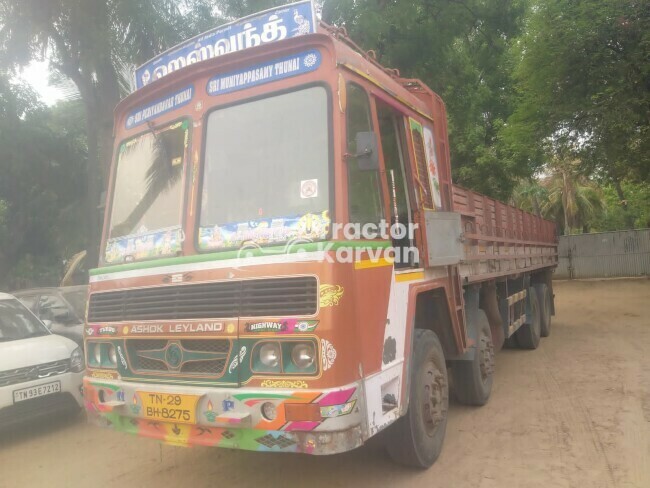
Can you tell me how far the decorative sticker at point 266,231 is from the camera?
3.16 meters

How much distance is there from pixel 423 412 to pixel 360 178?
1.82 m

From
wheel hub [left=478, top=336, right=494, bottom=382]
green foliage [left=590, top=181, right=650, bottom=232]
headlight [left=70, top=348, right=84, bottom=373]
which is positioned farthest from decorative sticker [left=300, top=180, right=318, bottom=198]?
green foliage [left=590, top=181, right=650, bottom=232]

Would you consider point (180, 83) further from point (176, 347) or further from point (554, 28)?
point (554, 28)

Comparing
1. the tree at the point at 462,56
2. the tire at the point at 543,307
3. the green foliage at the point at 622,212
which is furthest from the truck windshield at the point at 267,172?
the green foliage at the point at 622,212

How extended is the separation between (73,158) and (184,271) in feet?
48.3

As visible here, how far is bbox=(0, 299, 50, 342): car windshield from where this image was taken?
629cm

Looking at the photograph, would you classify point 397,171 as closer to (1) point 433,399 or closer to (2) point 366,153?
(2) point 366,153

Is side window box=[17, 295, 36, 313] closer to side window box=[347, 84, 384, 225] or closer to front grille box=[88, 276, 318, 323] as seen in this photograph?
front grille box=[88, 276, 318, 323]

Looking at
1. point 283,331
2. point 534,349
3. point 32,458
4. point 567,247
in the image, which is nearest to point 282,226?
point 283,331

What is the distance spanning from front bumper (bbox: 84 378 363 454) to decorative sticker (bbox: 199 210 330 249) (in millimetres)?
882

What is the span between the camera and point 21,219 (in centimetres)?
1650

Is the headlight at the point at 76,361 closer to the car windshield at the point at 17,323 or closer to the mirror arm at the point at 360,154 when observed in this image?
the car windshield at the point at 17,323

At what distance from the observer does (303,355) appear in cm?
303

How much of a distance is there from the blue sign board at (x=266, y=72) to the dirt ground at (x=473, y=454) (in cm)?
289
